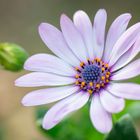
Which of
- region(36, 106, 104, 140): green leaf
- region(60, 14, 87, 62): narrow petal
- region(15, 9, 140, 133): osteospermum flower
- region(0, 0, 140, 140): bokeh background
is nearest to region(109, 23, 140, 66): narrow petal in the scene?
region(15, 9, 140, 133): osteospermum flower

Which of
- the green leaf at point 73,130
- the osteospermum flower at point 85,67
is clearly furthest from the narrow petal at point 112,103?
the green leaf at point 73,130

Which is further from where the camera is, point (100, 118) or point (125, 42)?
point (125, 42)

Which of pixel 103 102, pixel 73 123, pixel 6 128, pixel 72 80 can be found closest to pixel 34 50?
pixel 6 128

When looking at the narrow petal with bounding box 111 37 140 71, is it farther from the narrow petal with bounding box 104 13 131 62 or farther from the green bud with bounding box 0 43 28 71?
the green bud with bounding box 0 43 28 71

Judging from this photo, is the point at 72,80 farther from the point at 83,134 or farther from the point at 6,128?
the point at 6,128

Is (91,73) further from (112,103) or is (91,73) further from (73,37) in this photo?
(112,103)

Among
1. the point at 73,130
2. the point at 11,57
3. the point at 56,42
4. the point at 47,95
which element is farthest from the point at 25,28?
the point at 47,95
